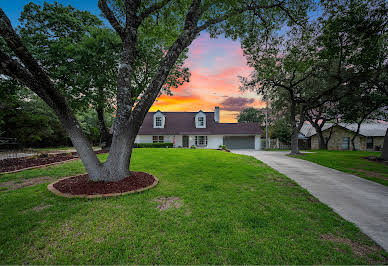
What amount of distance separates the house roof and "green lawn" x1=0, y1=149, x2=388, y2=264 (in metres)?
18.3

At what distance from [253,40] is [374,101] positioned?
14.8 m

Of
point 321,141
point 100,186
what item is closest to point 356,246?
point 100,186

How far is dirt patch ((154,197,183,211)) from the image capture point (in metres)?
3.16

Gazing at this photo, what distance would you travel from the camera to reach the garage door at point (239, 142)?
23.6 metres

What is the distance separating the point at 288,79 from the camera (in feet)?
47.2

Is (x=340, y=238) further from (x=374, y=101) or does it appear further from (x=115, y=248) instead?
(x=374, y=101)

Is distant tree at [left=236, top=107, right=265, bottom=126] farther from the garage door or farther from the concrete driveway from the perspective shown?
the concrete driveway

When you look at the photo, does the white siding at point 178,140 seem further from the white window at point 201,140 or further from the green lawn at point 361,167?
the green lawn at point 361,167

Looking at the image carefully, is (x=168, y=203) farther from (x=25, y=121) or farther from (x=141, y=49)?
(x=25, y=121)

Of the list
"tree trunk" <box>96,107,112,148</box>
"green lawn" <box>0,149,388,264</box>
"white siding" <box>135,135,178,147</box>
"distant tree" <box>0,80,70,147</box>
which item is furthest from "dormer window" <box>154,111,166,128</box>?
"green lawn" <box>0,149,388,264</box>

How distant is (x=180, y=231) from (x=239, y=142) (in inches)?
892

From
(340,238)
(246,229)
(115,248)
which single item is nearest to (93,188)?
(115,248)

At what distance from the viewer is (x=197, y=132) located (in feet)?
71.9

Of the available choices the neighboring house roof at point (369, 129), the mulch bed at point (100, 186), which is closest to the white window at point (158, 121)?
the mulch bed at point (100, 186)
